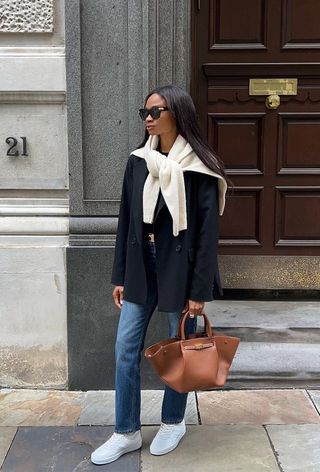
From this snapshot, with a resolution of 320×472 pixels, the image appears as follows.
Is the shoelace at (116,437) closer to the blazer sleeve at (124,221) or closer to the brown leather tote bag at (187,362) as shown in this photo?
the brown leather tote bag at (187,362)

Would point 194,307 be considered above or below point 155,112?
below

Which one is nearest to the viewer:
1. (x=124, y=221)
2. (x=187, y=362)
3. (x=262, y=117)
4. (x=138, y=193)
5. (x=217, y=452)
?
(x=187, y=362)

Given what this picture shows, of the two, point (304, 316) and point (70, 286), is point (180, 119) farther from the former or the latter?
point (304, 316)

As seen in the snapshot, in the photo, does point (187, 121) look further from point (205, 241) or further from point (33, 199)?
point (33, 199)

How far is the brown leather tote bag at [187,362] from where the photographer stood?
9.52ft

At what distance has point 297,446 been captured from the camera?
11.0 feet

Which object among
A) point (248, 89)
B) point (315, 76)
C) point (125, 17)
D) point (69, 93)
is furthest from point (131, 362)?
→ point (315, 76)

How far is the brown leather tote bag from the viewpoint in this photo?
2.90 m

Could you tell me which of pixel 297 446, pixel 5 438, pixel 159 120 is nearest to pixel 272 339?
pixel 297 446

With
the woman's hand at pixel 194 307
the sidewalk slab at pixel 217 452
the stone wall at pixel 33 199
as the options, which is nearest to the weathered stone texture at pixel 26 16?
the stone wall at pixel 33 199

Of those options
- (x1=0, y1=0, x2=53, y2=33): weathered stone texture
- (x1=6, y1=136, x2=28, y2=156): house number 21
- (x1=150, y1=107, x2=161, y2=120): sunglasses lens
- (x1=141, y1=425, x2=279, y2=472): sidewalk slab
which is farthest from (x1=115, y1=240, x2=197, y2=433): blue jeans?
(x1=0, y1=0, x2=53, y2=33): weathered stone texture

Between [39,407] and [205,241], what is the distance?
1781 mm

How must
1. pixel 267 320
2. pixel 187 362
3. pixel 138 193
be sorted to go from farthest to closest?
pixel 267 320
pixel 138 193
pixel 187 362

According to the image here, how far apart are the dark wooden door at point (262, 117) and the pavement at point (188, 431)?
139cm
